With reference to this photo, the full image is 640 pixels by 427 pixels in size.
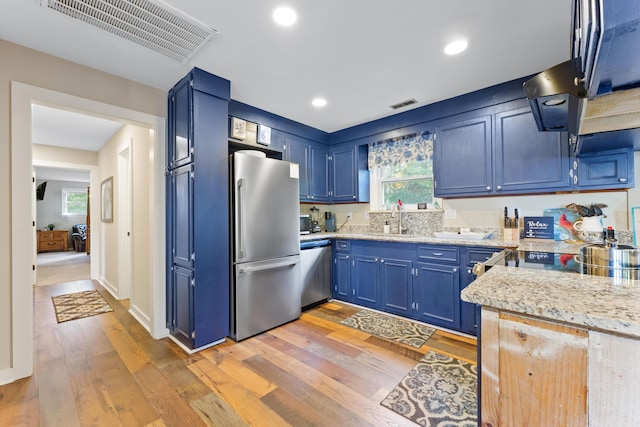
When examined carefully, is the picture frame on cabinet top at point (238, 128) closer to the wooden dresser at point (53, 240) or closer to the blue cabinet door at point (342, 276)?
the blue cabinet door at point (342, 276)

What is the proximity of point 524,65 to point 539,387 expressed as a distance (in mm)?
2549

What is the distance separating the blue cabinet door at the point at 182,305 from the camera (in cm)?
234

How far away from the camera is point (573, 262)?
1.33 meters

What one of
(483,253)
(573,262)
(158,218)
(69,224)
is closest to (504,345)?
(573,262)

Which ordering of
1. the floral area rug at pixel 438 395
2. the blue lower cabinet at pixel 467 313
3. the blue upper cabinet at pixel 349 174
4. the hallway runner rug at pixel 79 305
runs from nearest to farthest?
the floral area rug at pixel 438 395, the blue lower cabinet at pixel 467 313, the hallway runner rug at pixel 79 305, the blue upper cabinet at pixel 349 174

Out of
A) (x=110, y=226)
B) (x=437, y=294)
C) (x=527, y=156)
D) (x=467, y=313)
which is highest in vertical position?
(x=527, y=156)

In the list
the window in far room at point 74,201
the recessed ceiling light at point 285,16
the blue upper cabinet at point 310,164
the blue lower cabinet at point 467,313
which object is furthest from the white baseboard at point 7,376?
the window in far room at point 74,201

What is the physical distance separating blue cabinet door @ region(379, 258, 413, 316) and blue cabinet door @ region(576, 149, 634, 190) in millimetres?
1625

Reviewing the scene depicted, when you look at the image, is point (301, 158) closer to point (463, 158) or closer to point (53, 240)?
point (463, 158)

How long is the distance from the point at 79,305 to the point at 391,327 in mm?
4003

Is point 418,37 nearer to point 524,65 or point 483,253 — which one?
point 524,65

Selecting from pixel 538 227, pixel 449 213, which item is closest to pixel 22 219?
pixel 449 213

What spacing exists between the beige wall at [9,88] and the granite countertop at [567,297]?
2.91m

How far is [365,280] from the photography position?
10.7 ft
